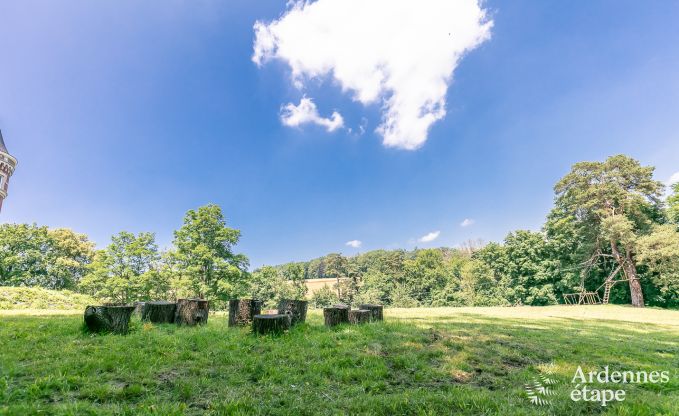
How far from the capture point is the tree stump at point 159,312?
884 cm

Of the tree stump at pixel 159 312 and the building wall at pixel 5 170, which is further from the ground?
the building wall at pixel 5 170

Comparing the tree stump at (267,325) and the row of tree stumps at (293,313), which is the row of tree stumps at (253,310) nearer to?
the row of tree stumps at (293,313)

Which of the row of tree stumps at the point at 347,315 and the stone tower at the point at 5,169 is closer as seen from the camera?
the row of tree stumps at the point at 347,315

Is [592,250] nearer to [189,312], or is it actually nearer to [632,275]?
[632,275]

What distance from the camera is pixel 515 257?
1495 inches

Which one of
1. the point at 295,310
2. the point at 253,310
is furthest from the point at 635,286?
the point at 253,310

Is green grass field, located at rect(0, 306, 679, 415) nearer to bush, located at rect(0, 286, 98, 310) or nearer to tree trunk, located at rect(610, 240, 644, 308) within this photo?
bush, located at rect(0, 286, 98, 310)

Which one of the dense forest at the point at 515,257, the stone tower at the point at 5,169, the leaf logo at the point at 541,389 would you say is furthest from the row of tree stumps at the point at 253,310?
the stone tower at the point at 5,169

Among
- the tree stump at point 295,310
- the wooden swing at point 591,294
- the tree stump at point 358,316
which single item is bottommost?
the wooden swing at point 591,294

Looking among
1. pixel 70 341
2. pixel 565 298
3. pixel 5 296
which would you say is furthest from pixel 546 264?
pixel 5 296

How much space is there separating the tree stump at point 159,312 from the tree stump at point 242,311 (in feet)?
6.29

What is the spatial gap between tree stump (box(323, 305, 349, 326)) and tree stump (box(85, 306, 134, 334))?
4.88 meters

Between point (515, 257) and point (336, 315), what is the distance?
37.0 meters

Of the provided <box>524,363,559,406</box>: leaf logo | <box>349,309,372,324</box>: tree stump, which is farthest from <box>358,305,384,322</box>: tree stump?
<box>524,363,559,406</box>: leaf logo
